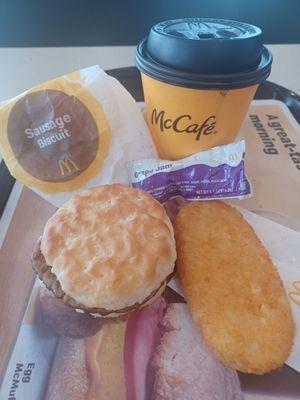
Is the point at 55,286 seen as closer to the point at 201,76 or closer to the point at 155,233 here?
the point at 155,233

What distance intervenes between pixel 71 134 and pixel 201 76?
0.32 m

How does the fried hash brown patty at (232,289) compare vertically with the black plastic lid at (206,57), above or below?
below

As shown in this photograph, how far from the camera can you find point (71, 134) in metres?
0.92

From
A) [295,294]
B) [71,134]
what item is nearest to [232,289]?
[295,294]

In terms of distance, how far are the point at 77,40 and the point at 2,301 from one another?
1589 millimetres

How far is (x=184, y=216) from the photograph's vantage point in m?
0.86

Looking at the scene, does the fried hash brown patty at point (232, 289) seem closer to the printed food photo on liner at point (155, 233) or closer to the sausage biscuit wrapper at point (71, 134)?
the printed food photo on liner at point (155, 233)

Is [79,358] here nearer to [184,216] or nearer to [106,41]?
[184,216]

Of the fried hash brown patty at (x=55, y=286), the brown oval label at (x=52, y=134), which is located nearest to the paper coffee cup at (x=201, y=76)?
the brown oval label at (x=52, y=134)

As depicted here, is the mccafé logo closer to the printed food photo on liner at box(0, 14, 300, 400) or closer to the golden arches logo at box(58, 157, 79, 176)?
the printed food photo on liner at box(0, 14, 300, 400)

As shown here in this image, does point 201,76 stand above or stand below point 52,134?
above

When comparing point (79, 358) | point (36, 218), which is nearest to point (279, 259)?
point (79, 358)

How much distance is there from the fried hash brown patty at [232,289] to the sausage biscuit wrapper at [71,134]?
0.22 metres

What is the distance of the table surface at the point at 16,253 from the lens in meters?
0.74
